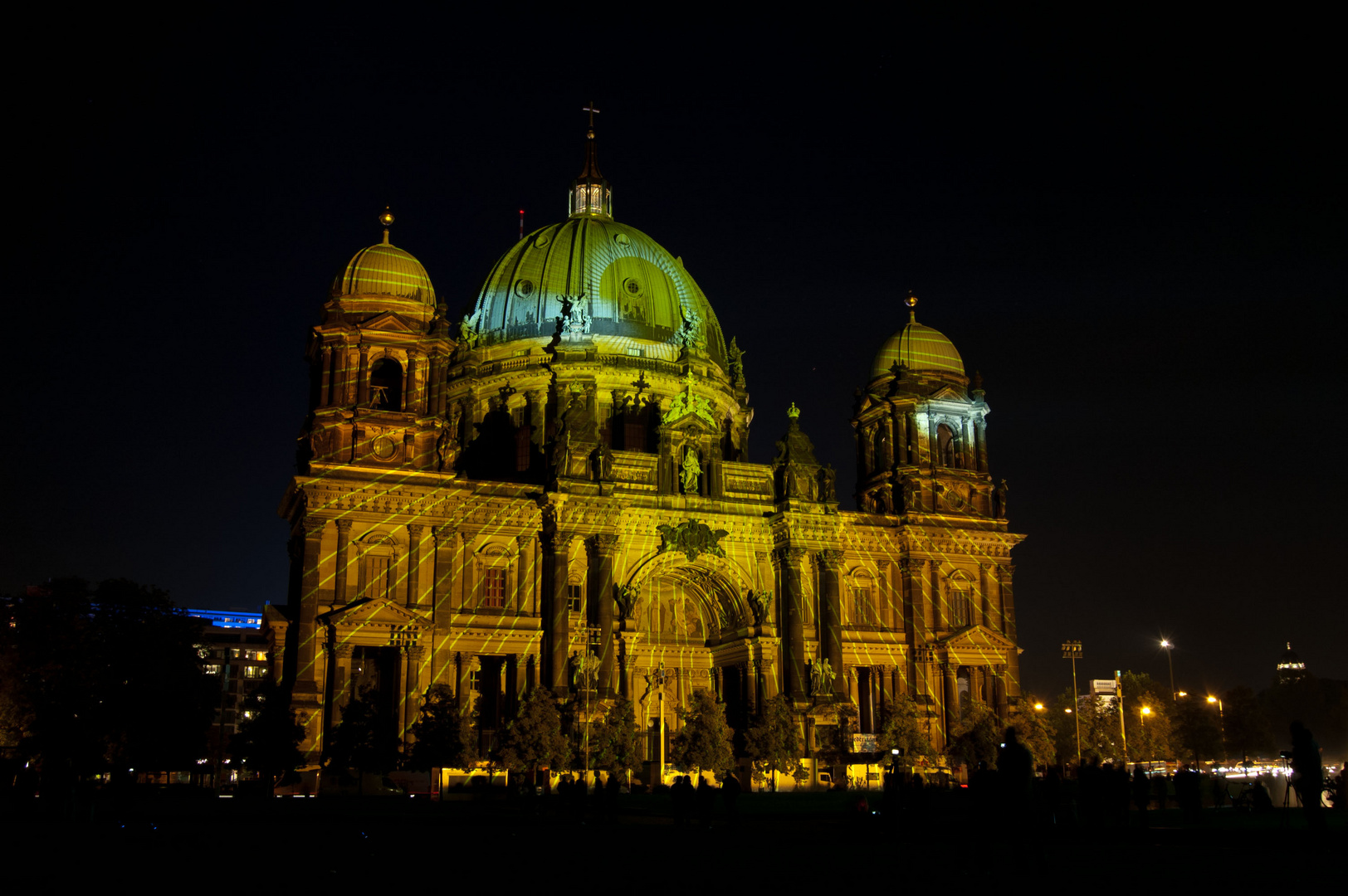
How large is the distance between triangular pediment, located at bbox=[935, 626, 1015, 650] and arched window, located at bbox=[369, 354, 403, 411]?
31.2 m

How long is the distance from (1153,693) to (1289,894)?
125857 mm

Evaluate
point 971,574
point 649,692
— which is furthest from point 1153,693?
point 649,692

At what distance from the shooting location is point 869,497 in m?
79.8

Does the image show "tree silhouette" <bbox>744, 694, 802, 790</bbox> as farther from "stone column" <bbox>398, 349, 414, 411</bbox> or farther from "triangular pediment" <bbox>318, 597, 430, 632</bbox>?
"stone column" <bbox>398, 349, 414, 411</bbox>

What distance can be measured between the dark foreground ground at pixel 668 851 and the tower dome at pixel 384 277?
35001 mm

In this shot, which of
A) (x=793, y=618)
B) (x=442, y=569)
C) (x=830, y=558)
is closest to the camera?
(x=442, y=569)

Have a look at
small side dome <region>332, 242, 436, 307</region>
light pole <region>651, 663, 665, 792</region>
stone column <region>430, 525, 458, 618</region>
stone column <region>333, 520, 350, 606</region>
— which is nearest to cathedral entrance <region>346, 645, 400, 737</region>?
stone column <region>333, 520, 350, 606</region>

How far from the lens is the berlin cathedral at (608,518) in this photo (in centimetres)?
6412

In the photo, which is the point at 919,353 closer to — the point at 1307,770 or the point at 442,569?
the point at 442,569

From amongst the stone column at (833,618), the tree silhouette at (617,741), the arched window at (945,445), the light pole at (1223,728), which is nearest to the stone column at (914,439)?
the arched window at (945,445)

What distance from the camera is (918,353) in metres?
81.1

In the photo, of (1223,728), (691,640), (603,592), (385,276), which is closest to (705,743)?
(603,592)

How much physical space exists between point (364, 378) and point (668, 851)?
46.1 metres

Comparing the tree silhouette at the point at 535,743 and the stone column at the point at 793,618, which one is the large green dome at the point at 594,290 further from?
the tree silhouette at the point at 535,743
